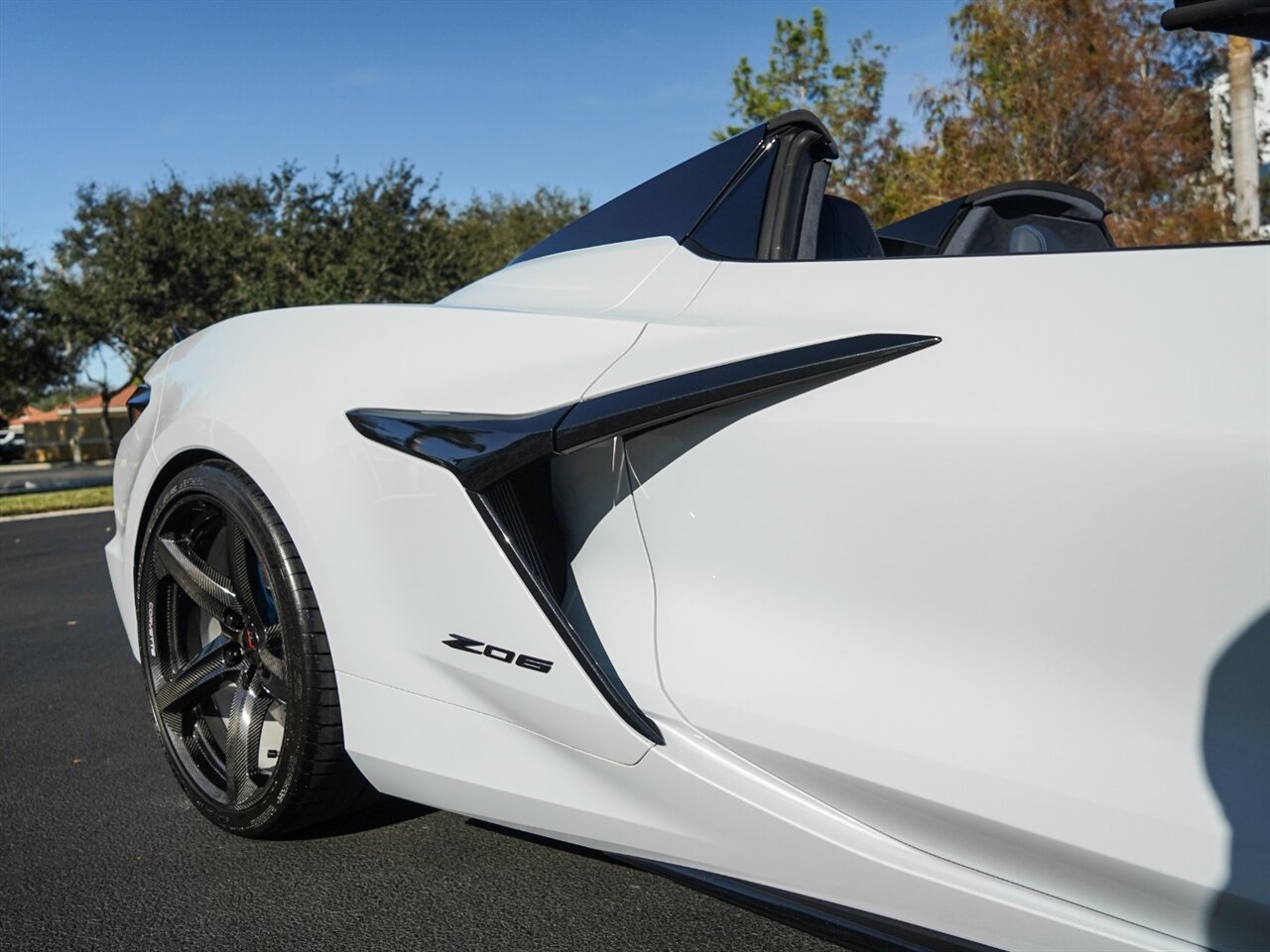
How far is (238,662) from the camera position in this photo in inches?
91.3

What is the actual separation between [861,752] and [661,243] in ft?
3.13

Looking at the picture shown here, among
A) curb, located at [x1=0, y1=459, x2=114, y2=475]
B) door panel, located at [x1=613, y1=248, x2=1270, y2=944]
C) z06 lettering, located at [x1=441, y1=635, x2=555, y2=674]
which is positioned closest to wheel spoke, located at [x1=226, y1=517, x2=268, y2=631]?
z06 lettering, located at [x1=441, y1=635, x2=555, y2=674]

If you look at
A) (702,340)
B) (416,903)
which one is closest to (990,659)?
(702,340)

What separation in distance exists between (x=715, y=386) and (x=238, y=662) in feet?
4.18

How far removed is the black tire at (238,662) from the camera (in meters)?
2.04

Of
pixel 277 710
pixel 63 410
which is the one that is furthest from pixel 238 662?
pixel 63 410

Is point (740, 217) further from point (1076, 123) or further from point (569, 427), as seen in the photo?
point (1076, 123)

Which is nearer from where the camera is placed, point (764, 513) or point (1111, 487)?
point (1111, 487)

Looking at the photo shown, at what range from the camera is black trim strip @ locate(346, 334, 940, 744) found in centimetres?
153

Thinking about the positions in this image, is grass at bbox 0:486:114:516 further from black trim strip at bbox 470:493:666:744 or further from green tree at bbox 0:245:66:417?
green tree at bbox 0:245:66:417

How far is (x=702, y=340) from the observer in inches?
66.4

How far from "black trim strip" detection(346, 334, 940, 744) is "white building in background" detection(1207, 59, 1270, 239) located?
15281mm

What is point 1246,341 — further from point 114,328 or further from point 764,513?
point 114,328

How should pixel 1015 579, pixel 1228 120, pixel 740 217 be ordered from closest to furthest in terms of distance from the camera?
pixel 1015 579 < pixel 740 217 < pixel 1228 120
